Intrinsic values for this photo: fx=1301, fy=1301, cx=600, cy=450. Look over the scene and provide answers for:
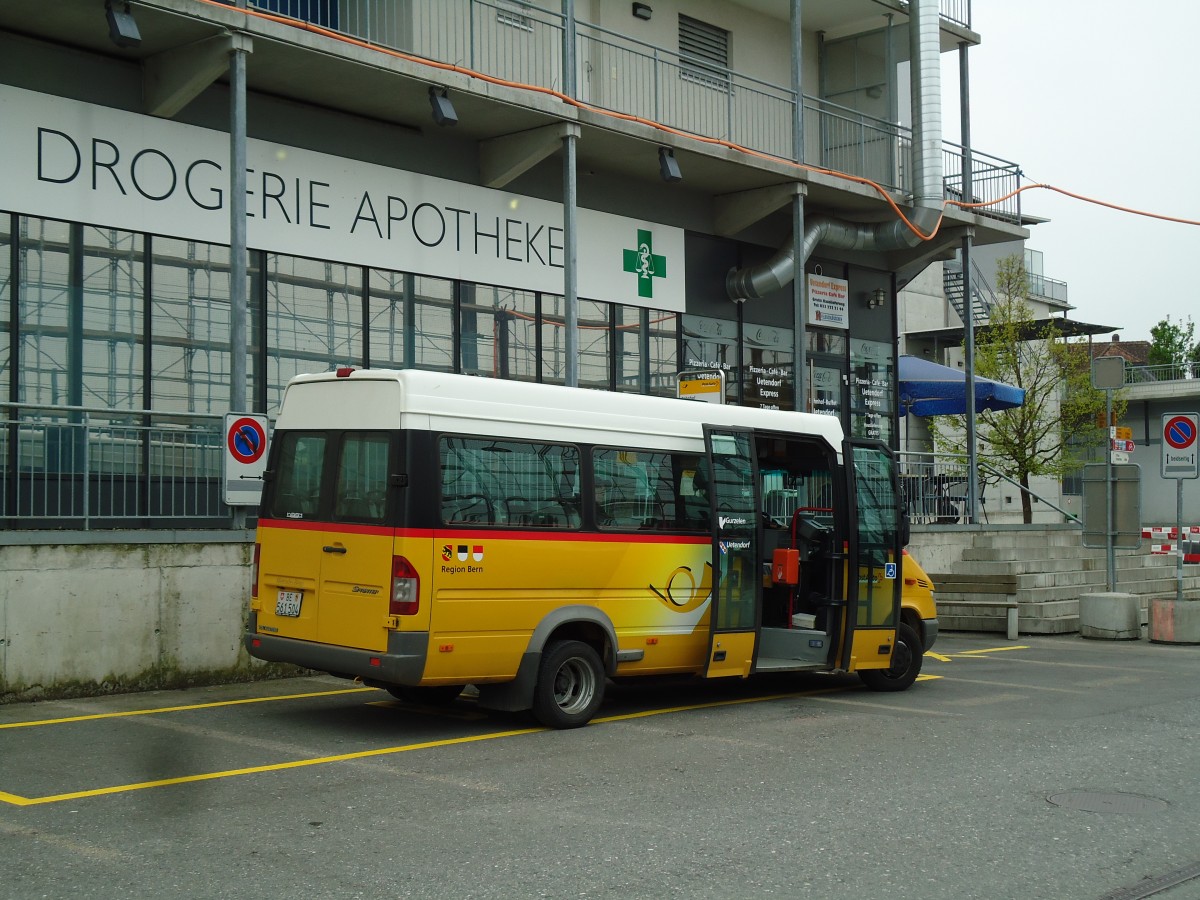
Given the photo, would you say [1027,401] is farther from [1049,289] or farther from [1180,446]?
[1049,289]

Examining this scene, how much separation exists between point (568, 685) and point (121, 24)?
8.07 meters

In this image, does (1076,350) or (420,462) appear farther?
(1076,350)

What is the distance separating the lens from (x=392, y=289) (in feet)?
55.4

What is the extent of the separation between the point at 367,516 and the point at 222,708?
102 inches

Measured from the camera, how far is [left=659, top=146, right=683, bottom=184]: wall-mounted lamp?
59.0 feet

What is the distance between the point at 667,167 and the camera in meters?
18.0

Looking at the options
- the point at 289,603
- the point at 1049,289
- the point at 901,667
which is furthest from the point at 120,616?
the point at 1049,289

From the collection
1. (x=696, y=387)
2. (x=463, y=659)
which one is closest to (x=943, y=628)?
(x=696, y=387)

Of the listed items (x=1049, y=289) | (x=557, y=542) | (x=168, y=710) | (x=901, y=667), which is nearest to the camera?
(x=557, y=542)

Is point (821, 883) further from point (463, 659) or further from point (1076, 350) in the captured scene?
point (1076, 350)

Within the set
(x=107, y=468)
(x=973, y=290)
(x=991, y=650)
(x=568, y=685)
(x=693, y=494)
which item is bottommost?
(x=991, y=650)

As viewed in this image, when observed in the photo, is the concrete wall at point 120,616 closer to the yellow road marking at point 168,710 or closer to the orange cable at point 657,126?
the yellow road marking at point 168,710

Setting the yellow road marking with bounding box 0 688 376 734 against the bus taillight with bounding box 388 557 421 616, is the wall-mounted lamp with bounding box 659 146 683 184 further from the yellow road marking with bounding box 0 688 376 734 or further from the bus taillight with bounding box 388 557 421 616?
the bus taillight with bounding box 388 557 421 616

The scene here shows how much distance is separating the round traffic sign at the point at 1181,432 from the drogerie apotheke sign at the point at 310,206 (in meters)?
7.44
